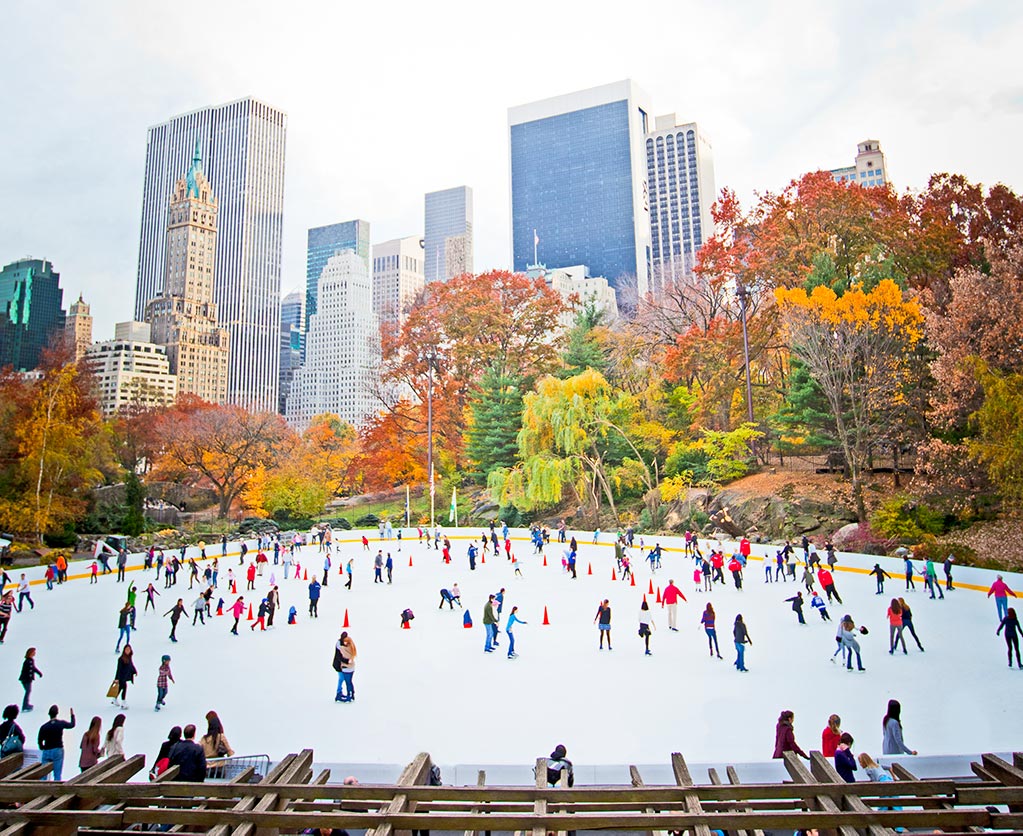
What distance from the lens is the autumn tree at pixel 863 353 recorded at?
27281 millimetres

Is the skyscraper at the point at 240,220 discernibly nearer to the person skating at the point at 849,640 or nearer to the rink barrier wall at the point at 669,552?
the rink barrier wall at the point at 669,552

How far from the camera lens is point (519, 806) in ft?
15.2

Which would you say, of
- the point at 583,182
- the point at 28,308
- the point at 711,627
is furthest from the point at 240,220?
the point at 711,627

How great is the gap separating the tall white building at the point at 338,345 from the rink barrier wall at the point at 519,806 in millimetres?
155127

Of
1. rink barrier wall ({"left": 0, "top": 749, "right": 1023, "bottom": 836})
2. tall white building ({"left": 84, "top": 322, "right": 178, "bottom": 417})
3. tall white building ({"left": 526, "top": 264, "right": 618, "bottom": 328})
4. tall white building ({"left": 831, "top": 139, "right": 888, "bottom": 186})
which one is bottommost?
rink barrier wall ({"left": 0, "top": 749, "right": 1023, "bottom": 836})

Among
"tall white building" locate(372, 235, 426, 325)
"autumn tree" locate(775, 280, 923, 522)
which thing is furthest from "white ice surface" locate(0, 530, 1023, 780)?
"tall white building" locate(372, 235, 426, 325)

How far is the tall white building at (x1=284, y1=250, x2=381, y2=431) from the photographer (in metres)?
161

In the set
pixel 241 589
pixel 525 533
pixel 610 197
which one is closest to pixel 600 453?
pixel 525 533

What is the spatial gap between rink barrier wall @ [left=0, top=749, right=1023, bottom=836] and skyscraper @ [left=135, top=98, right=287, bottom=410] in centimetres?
14394

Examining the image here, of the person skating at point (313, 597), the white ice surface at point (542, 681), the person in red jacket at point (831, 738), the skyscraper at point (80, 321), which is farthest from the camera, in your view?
the skyscraper at point (80, 321)

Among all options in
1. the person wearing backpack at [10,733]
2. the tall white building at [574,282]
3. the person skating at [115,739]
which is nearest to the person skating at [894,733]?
the person skating at [115,739]

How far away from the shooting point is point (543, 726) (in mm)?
9273

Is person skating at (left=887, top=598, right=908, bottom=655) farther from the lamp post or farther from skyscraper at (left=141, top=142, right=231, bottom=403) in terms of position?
skyscraper at (left=141, top=142, right=231, bottom=403)

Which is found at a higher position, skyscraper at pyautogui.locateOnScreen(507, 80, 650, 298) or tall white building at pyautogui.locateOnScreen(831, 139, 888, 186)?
skyscraper at pyautogui.locateOnScreen(507, 80, 650, 298)
